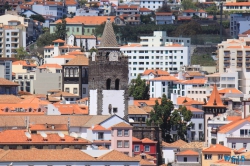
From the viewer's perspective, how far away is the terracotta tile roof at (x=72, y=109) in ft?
429

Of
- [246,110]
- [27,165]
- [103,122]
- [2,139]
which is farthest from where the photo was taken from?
[246,110]

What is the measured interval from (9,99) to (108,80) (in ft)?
61.5

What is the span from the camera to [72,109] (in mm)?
132750

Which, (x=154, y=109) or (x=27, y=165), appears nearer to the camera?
(x=27, y=165)

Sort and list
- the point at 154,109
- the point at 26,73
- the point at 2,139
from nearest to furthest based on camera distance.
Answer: the point at 2,139
the point at 154,109
the point at 26,73

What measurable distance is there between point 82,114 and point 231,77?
62118 mm

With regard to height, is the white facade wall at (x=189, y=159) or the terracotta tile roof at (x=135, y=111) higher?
the terracotta tile roof at (x=135, y=111)

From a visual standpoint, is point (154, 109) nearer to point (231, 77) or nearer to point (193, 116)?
point (193, 116)

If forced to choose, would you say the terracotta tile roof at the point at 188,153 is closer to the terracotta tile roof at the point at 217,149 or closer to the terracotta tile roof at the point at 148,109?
the terracotta tile roof at the point at 217,149

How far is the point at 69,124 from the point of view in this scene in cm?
11925

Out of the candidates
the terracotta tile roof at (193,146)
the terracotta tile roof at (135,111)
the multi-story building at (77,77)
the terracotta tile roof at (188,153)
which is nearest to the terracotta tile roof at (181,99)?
the multi-story building at (77,77)

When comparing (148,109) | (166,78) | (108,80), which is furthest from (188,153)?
(166,78)

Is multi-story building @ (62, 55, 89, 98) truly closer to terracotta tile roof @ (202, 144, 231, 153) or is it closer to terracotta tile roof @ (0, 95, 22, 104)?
terracotta tile roof @ (0, 95, 22, 104)

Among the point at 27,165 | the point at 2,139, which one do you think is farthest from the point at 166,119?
the point at 27,165
